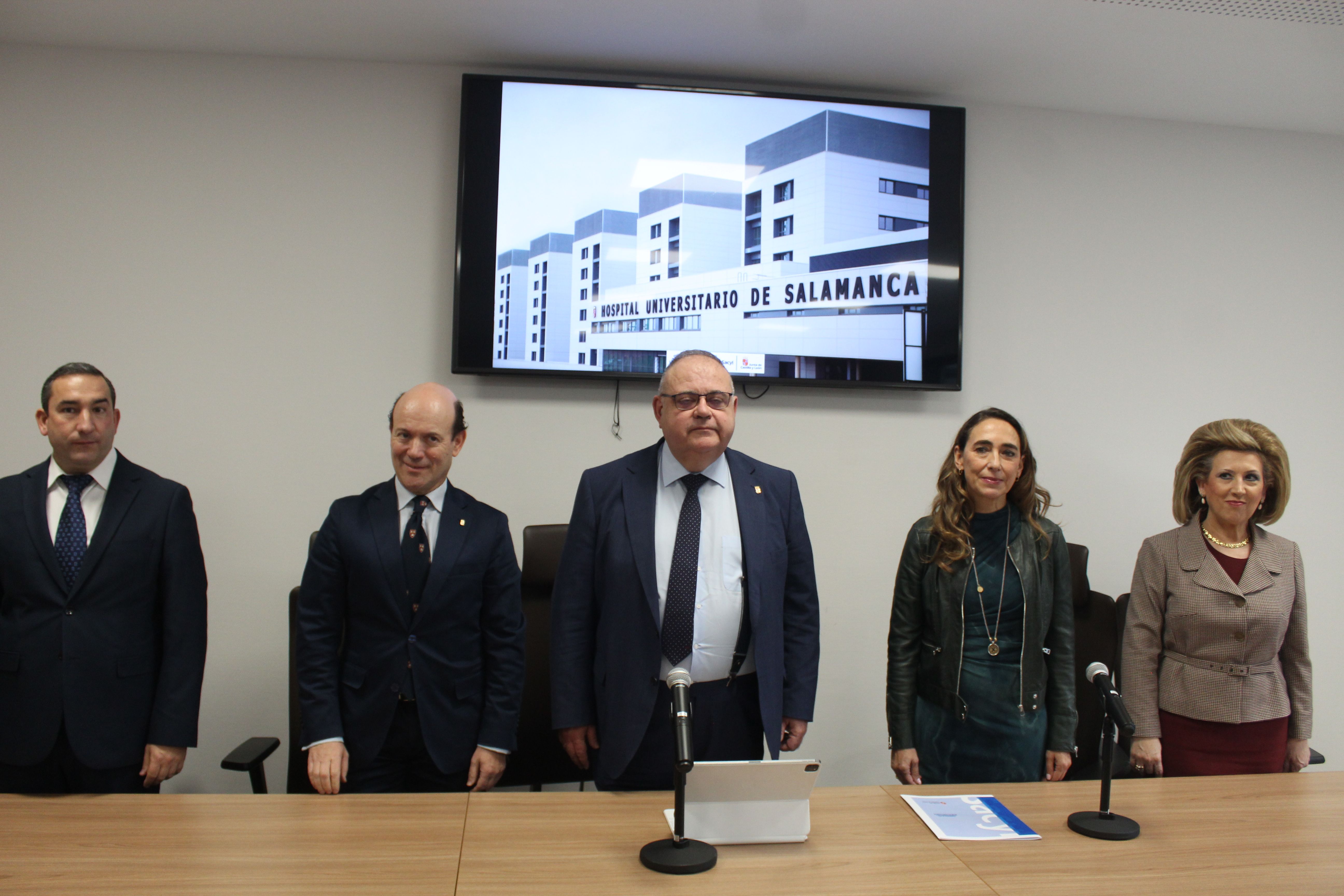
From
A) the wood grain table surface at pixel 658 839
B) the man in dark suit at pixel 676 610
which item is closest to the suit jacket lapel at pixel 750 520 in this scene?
the man in dark suit at pixel 676 610

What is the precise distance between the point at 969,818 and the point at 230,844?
142 cm

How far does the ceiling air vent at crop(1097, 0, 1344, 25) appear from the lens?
263cm

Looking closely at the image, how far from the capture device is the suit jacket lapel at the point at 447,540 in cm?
199

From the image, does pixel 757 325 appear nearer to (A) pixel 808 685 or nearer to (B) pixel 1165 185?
(A) pixel 808 685

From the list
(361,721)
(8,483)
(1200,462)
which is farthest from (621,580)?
(1200,462)

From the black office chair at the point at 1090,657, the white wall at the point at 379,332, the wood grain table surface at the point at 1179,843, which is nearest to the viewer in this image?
the wood grain table surface at the point at 1179,843

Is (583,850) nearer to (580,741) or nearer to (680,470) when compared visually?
(580,741)

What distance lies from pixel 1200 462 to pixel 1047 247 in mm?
1309

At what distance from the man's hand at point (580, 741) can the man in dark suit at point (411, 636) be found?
6.2 inches

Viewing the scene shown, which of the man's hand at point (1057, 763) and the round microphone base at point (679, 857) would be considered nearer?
the round microphone base at point (679, 857)

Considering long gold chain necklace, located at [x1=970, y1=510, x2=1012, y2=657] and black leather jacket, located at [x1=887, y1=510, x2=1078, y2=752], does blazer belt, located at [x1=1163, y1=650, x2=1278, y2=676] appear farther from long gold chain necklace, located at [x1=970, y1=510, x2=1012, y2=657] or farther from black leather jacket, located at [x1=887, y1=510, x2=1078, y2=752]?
long gold chain necklace, located at [x1=970, y1=510, x2=1012, y2=657]

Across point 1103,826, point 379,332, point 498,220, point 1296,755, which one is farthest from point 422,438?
point 1296,755

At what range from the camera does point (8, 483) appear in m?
2.04

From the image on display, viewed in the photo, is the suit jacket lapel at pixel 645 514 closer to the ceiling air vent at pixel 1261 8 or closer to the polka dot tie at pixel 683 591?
the polka dot tie at pixel 683 591
